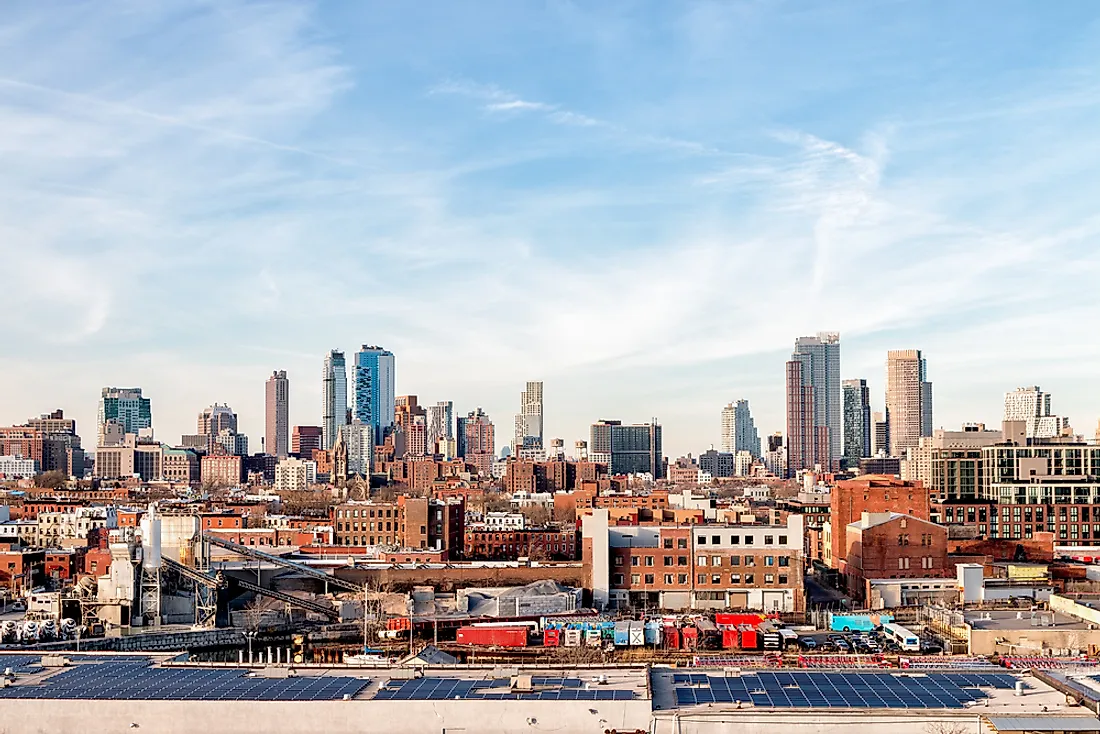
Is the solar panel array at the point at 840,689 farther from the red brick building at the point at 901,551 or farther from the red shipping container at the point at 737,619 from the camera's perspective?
the red brick building at the point at 901,551

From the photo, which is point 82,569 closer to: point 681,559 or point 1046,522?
point 681,559

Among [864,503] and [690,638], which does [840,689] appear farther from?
[864,503]

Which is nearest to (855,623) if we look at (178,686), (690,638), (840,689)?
(690,638)

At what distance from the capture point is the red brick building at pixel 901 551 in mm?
74688

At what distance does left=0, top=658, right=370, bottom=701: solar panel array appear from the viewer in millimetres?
32688

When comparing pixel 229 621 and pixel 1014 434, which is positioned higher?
pixel 1014 434

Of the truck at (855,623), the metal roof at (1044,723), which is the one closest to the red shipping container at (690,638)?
the truck at (855,623)

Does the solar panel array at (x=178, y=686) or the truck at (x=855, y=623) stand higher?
the solar panel array at (x=178, y=686)

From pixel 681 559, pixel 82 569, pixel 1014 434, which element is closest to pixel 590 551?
pixel 681 559

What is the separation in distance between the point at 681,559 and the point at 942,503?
48.3 metres

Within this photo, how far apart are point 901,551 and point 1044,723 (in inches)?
1783

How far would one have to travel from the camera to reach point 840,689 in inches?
1323

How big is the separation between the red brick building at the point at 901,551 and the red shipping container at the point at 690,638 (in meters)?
22.3

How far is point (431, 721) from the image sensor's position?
31.4 meters
